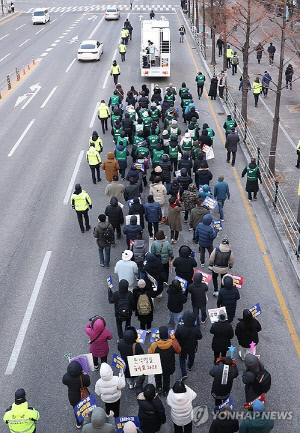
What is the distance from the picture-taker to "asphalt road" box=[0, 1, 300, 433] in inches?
389

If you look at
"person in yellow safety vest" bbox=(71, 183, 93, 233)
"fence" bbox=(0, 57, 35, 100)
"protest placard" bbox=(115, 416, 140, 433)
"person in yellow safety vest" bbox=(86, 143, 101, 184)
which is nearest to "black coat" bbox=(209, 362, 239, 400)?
"protest placard" bbox=(115, 416, 140, 433)

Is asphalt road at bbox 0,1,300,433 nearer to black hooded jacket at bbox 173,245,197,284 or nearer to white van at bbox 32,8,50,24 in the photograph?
black hooded jacket at bbox 173,245,197,284

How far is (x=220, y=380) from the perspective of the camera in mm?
8617

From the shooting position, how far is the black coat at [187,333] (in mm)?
9125

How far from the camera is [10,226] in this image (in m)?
15.8

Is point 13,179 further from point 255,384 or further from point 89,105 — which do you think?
point 255,384

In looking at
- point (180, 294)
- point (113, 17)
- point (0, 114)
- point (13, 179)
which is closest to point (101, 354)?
point (180, 294)

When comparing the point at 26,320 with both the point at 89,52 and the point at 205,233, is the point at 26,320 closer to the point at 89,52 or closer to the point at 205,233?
the point at 205,233

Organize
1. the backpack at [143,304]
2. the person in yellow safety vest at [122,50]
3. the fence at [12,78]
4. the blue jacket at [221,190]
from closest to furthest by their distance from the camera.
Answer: the backpack at [143,304] < the blue jacket at [221,190] < the fence at [12,78] < the person in yellow safety vest at [122,50]

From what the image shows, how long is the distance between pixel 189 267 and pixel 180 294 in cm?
109

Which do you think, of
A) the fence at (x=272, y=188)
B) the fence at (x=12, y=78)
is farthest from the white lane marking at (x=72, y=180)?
the fence at (x=12, y=78)

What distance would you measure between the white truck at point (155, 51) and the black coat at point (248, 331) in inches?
967

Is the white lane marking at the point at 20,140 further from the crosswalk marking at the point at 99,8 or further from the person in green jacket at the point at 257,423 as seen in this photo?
the crosswalk marking at the point at 99,8

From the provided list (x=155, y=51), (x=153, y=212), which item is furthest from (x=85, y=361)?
(x=155, y=51)
